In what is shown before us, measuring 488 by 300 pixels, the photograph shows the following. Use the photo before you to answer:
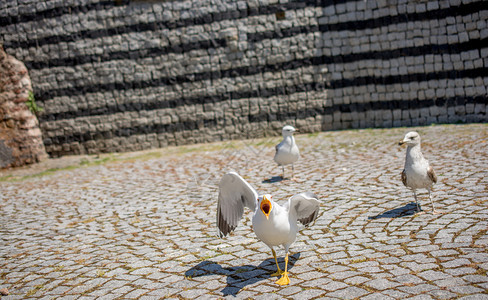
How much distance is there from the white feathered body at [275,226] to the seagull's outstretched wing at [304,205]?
0.13m

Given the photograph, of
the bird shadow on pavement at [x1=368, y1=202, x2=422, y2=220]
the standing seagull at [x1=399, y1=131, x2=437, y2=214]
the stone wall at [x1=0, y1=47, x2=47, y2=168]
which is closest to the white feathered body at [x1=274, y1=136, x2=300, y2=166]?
the bird shadow on pavement at [x1=368, y1=202, x2=422, y2=220]

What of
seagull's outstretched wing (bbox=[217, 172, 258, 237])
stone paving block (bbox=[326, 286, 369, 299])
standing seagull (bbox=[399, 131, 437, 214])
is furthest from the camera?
standing seagull (bbox=[399, 131, 437, 214])

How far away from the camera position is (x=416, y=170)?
15.5ft

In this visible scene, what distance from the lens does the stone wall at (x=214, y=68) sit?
1170 centimetres

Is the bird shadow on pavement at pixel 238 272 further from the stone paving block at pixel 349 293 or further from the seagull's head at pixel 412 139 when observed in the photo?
the seagull's head at pixel 412 139

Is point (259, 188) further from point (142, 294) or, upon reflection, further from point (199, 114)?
point (199, 114)

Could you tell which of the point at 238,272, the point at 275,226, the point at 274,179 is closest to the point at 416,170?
the point at 275,226

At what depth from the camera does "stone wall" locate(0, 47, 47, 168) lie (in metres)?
11.4

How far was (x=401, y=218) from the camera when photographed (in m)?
4.90

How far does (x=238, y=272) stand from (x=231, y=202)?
0.67m

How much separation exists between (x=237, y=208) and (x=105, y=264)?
1.60 meters

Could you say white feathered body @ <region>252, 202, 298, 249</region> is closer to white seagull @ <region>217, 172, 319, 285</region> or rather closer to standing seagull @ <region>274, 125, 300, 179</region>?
white seagull @ <region>217, 172, 319, 285</region>

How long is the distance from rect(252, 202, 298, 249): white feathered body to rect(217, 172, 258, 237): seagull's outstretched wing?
0.38 meters

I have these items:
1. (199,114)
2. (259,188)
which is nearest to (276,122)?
(199,114)
